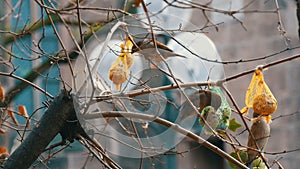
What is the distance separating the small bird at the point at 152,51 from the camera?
1020 mm

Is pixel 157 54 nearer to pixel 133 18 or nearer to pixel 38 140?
pixel 133 18

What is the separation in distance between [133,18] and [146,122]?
0.57 ft

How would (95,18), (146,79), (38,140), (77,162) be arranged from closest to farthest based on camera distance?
1. (38,140)
2. (146,79)
3. (95,18)
4. (77,162)

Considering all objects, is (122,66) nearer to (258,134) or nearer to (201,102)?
(201,102)

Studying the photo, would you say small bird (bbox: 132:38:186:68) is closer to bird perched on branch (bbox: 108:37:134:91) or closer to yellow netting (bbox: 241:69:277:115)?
bird perched on branch (bbox: 108:37:134:91)

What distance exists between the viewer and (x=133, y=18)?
3.58ft

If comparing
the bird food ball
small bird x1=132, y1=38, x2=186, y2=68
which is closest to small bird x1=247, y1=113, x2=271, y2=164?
the bird food ball

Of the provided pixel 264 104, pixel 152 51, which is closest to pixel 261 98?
pixel 264 104

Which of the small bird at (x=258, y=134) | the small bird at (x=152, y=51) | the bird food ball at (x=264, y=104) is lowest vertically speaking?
the small bird at (x=258, y=134)

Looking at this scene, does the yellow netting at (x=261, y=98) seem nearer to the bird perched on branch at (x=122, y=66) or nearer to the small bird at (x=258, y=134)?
the small bird at (x=258, y=134)

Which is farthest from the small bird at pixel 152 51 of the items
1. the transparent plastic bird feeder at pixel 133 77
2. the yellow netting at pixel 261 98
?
the yellow netting at pixel 261 98

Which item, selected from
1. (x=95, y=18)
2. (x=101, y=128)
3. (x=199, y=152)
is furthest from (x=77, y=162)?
(x=101, y=128)

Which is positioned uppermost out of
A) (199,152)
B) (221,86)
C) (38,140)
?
(199,152)

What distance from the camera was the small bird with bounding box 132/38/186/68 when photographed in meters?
1.02
